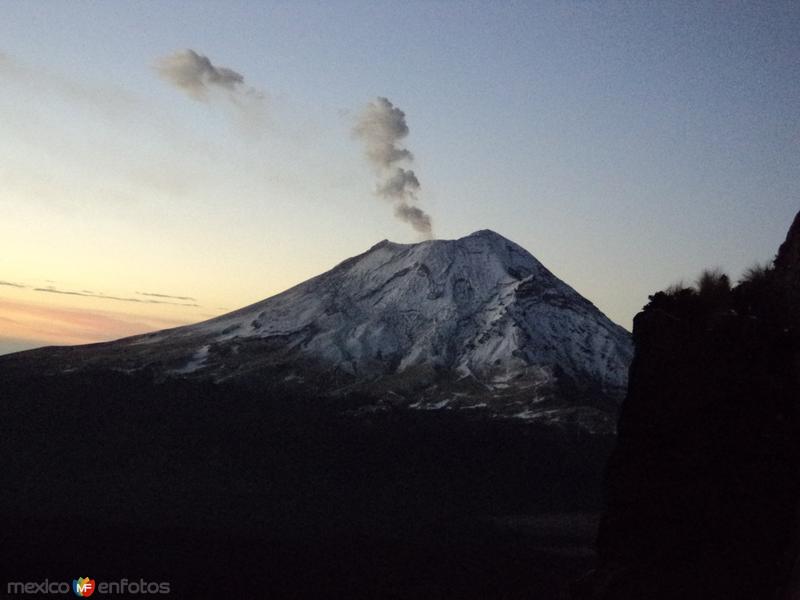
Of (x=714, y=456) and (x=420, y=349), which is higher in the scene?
(x=420, y=349)

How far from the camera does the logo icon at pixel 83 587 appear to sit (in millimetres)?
70750

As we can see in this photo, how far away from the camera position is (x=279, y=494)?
12862 cm

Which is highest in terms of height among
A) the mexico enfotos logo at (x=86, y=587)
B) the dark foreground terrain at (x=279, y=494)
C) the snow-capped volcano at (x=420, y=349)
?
the snow-capped volcano at (x=420, y=349)

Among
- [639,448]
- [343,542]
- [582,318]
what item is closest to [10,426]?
[343,542]

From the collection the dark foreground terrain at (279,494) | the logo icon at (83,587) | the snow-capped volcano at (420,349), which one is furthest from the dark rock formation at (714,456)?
the snow-capped volcano at (420,349)

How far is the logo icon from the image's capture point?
232 feet

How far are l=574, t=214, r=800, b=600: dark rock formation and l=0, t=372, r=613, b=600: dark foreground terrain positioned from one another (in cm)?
5353

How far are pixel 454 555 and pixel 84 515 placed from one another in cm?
4621

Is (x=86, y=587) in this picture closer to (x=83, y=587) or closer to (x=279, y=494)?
(x=83, y=587)

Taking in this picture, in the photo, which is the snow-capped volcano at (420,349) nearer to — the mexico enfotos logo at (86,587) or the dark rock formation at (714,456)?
the mexico enfotos logo at (86,587)

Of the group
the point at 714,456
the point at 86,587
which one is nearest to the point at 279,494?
the point at 86,587

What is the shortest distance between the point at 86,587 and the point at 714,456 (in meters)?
67.6

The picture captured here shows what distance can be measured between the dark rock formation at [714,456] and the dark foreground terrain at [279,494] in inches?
2108

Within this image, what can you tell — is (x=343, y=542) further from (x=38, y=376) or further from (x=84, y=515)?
(x=38, y=376)
